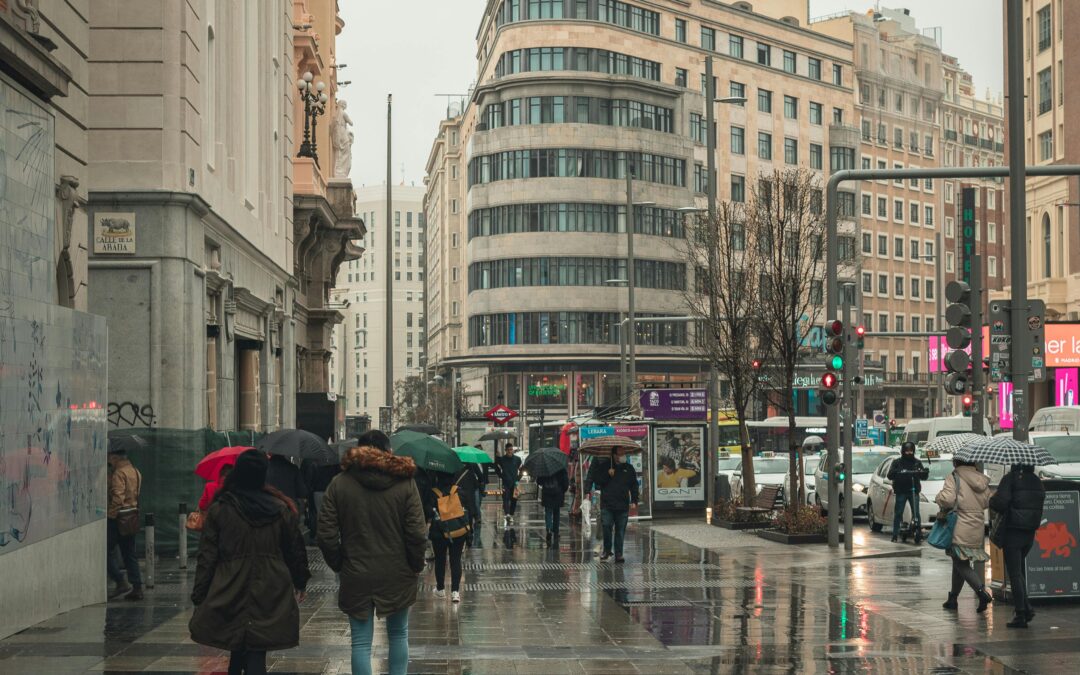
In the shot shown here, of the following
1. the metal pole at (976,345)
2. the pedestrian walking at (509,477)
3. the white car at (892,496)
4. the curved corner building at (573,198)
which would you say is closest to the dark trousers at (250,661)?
the metal pole at (976,345)

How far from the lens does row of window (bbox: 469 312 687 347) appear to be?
82.0 metres

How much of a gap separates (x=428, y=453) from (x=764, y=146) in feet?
275

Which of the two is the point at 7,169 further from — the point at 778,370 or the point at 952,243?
the point at 952,243

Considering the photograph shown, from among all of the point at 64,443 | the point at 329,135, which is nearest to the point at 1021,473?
the point at 64,443

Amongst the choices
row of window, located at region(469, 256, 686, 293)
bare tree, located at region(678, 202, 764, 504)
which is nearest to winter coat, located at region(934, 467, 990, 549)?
bare tree, located at region(678, 202, 764, 504)

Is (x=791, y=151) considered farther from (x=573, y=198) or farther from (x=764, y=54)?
(x=573, y=198)

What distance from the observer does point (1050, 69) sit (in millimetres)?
59188

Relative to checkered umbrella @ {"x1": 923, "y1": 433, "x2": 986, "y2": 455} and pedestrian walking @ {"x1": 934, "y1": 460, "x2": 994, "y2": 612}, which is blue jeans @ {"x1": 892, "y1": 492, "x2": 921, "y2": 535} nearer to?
checkered umbrella @ {"x1": 923, "y1": 433, "x2": 986, "y2": 455}

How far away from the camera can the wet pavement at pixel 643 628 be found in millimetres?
11688

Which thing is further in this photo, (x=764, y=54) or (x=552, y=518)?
(x=764, y=54)

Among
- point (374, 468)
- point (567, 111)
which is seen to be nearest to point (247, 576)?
point (374, 468)

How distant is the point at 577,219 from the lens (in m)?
82.2

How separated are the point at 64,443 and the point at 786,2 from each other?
92254mm

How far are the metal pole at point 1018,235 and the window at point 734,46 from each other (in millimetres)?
79062
